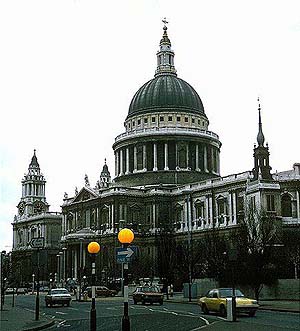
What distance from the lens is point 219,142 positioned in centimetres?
13000

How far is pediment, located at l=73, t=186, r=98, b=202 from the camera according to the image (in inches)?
4873

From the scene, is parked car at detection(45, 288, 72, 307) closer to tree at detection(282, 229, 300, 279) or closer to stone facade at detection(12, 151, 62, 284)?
tree at detection(282, 229, 300, 279)

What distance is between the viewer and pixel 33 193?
17388 cm

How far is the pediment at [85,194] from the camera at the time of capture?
123762 mm

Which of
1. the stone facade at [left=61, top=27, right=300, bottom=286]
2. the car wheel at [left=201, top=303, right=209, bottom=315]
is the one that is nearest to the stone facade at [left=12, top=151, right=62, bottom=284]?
the stone facade at [left=61, top=27, right=300, bottom=286]

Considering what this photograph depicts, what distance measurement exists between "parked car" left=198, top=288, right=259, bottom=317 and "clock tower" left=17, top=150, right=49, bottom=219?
458 ft

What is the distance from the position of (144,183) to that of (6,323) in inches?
3556

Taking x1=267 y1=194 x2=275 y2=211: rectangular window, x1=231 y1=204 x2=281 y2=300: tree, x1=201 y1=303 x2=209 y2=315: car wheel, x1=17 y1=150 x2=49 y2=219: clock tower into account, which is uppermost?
x1=17 y1=150 x2=49 y2=219: clock tower

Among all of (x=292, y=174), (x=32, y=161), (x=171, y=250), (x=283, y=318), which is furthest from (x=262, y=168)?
(x=32, y=161)

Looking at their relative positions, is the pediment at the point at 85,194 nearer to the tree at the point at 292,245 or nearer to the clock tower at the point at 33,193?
the clock tower at the point at 33,193

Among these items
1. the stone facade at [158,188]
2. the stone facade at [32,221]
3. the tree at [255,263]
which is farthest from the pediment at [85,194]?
the tree at [255,263]

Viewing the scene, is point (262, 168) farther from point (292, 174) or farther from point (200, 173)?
point (200, 173)

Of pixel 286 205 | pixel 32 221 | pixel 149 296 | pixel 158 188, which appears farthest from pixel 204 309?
pixel 32 221

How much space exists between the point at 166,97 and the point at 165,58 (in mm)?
11574
